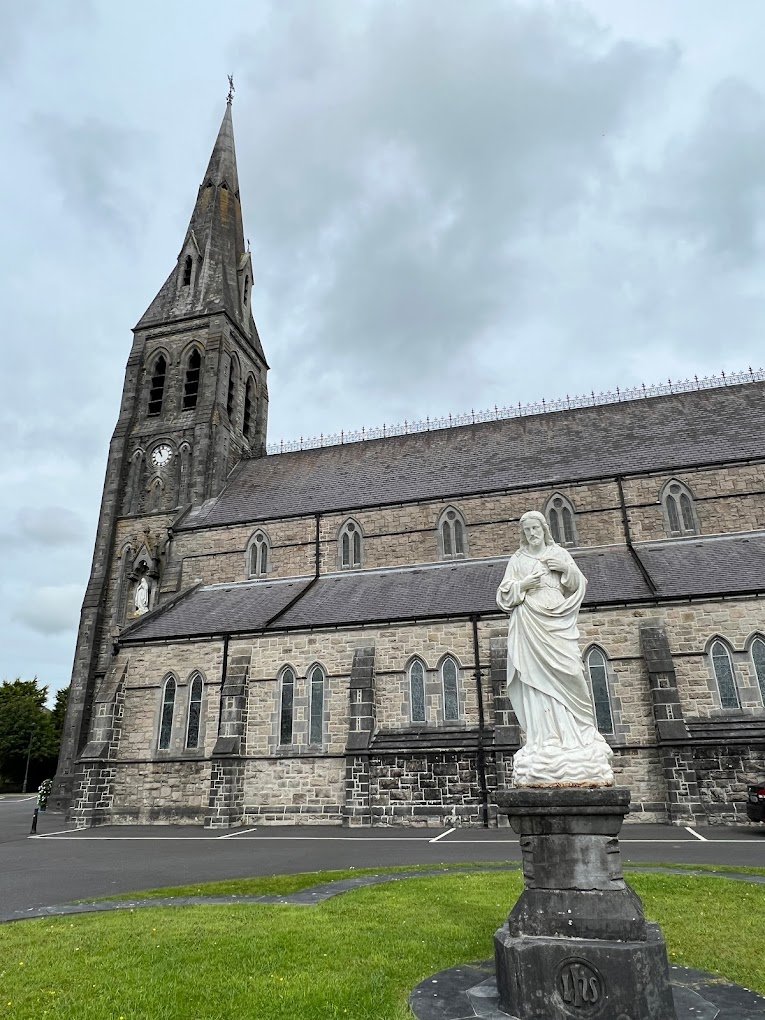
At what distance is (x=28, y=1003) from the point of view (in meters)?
4.98

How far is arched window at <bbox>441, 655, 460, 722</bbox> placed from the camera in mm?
19469

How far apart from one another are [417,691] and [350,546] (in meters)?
8.37

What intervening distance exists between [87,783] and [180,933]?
16042 millimetres

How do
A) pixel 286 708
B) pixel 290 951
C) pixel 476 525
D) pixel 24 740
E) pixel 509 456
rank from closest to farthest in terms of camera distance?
pixel 290 951
pixel 286 708
pixel 476 525
pixel 509 456
pixel 24 740

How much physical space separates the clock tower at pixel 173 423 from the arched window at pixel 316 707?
9694mm

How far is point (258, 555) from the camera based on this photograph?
27.7 metres

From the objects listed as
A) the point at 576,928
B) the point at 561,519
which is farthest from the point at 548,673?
the point at 561,519

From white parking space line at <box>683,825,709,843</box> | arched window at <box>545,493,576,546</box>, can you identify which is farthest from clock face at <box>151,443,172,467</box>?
white parking space line at <box>683,825,709,843</box>

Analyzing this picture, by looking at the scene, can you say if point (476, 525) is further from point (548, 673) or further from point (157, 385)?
point (157, 385)

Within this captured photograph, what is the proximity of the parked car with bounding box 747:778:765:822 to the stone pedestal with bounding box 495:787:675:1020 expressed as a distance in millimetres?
12344

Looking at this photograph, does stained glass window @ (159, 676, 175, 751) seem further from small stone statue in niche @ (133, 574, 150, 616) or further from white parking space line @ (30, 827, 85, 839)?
small stone statue in niche @ (133, 574, 150, 616)

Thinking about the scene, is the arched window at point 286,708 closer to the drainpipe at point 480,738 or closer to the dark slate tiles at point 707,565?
the drainpipe at point 480,738

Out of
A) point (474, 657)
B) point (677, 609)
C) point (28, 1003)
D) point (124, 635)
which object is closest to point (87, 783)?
point (124, 635)

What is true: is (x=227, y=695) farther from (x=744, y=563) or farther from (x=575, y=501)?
(x=744, y=563)
